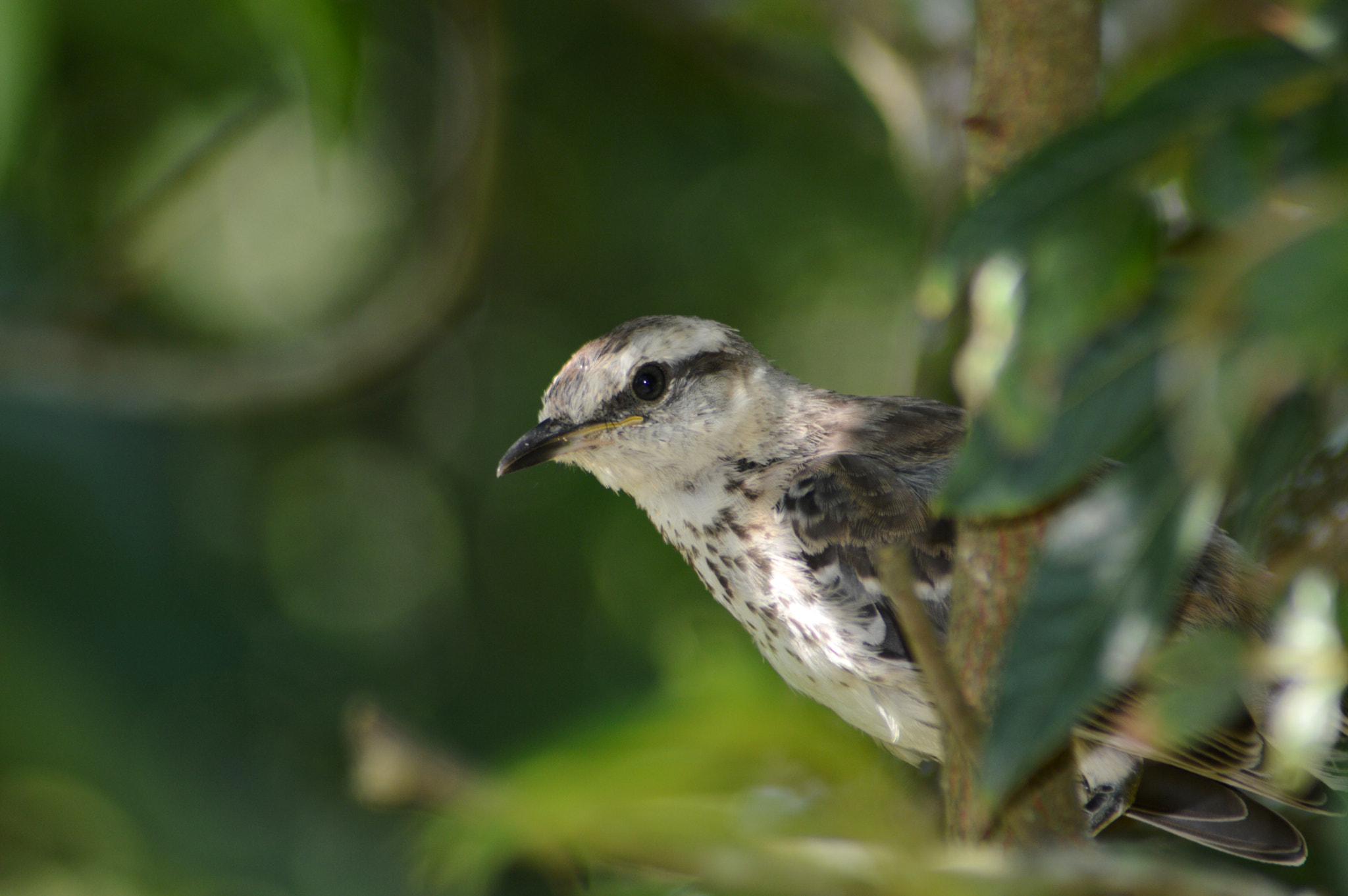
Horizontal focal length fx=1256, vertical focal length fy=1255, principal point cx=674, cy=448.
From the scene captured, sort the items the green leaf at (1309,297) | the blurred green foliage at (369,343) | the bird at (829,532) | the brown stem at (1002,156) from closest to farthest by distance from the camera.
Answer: the green leaf at (1309,297), the brown stem at (1002,156), the bird at (829,532), the blurred green foliage at (369,343)

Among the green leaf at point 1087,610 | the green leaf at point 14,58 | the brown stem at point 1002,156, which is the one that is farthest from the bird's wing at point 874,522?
the green leaf at point 14,58

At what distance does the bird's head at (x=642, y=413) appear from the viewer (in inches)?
103

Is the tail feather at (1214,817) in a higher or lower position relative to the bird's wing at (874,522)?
lower

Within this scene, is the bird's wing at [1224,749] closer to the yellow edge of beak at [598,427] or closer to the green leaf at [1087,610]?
the green leaf at [1087,610]

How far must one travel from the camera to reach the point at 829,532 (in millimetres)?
2367

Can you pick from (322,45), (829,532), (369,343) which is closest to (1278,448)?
(829,532)

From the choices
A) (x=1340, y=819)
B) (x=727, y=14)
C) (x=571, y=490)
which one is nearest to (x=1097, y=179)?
(x=1340, y=819)

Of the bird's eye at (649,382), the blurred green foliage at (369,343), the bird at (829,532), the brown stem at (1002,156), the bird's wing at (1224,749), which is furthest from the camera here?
the blurred green foliage at (369,343)

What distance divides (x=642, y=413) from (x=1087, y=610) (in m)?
1.32

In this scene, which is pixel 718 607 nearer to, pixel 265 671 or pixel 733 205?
pixel 733 205

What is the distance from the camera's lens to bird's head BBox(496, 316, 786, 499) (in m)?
2.61

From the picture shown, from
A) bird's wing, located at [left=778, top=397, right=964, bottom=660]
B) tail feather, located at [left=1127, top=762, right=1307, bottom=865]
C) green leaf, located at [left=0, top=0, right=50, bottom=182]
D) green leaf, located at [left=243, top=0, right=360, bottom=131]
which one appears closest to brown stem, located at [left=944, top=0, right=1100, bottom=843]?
bird's wing, located at [left=778, top=397, right=964, bottom=660]

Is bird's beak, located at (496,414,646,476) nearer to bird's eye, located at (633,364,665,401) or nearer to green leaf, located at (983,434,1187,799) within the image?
bird's eye, located at (633,364,665,401)

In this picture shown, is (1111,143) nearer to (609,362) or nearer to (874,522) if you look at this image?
(874,522)
